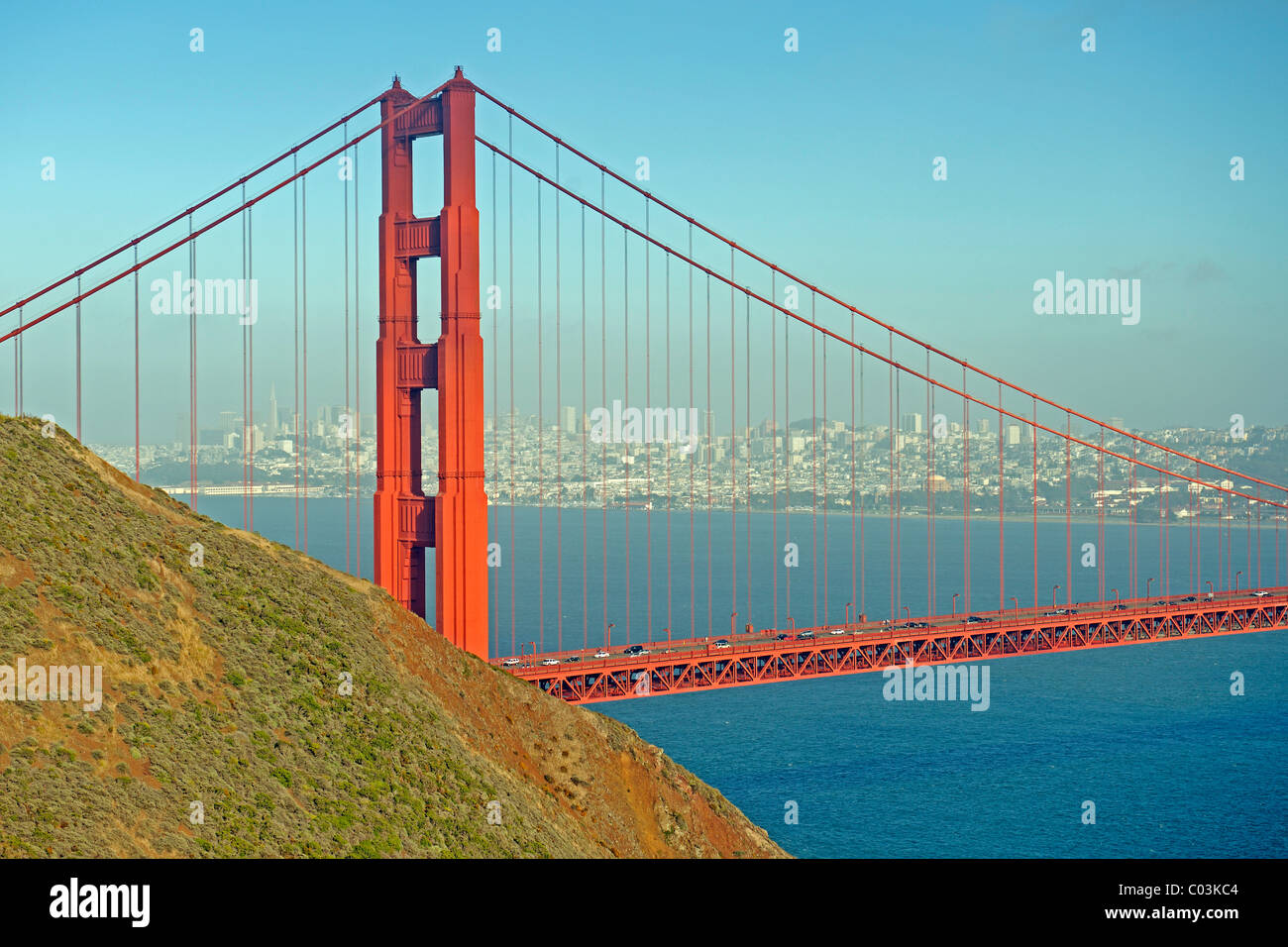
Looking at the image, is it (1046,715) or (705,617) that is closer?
(1046,715)

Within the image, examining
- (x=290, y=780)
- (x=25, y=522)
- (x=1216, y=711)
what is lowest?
(x=1216, y=711)

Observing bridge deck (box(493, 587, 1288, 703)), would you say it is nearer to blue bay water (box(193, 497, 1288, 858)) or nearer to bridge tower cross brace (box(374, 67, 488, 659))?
bridge tower cross brace (box(374, 67, 488, 659))

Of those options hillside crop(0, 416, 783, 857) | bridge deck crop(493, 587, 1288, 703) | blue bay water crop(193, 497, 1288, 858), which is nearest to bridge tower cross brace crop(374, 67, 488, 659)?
bridge deck crop(493, 587, 1288, 703)

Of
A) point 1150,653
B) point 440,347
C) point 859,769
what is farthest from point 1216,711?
point 440,347

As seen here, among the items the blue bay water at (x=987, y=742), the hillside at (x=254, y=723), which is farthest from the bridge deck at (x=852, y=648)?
the blue bay water at (x=987, y=742)

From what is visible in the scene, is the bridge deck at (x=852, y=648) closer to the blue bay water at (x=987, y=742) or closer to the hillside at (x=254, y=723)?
the hillside at (x=254, y=723)
